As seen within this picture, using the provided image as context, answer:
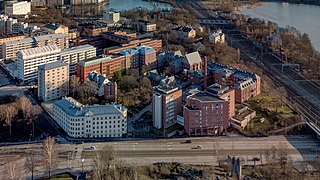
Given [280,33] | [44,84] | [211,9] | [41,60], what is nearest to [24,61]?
[41,60]

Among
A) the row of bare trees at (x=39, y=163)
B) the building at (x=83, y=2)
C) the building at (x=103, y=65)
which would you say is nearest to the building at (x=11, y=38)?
the building at (x=103, y=65)

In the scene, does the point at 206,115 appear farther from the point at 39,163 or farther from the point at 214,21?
the point at 214,21

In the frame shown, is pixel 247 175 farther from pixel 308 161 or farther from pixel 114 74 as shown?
pixel 114 74

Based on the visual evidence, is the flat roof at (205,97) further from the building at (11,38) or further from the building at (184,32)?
the building at (11,38)

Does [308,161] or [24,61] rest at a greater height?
[24,61]

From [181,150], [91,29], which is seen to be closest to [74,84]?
[181,150]

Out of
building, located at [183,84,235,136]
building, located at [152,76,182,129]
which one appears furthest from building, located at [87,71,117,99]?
building, located at [183,84,235,136]

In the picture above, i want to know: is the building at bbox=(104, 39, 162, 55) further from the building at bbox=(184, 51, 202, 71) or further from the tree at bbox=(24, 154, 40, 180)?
the tree at bbox=(24, 154, 40, 180)
